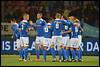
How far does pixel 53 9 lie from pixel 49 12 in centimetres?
25

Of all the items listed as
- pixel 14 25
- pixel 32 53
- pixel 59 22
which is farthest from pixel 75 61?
pixel 32 53

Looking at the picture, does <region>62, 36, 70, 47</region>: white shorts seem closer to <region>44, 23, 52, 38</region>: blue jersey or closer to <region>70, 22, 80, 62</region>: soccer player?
<region>70, 22, 80, 62</region>: soccer player

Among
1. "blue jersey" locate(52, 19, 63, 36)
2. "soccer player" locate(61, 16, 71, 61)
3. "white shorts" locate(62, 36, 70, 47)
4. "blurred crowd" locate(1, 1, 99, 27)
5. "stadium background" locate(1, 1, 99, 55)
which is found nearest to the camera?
"blue jersey" locate(52, 19, 63, 36)

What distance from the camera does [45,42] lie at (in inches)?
709

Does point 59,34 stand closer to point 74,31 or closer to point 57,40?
point 57,40

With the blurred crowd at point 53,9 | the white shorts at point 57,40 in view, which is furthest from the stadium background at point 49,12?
the white shorts at point 57,40

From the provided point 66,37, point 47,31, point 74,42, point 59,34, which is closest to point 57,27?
point 59,34

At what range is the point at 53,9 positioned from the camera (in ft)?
80.2

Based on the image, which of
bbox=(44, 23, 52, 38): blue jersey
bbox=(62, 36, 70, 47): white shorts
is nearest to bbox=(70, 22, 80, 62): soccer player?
bbox=(62, 36, 70, 47): white shorts

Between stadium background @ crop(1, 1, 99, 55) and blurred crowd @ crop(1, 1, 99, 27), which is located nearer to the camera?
stadium background @ crop(1, 1, 99, 55)

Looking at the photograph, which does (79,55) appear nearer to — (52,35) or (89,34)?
(52,35)

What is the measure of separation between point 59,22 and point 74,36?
0.75 m

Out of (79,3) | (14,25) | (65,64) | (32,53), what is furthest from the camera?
(79,3)

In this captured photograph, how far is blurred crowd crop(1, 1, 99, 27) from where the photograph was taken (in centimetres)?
2461
